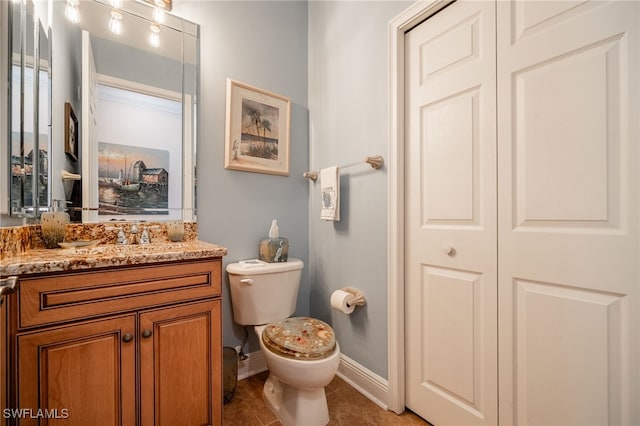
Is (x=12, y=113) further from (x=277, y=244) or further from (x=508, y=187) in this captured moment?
(x=508, y=187)

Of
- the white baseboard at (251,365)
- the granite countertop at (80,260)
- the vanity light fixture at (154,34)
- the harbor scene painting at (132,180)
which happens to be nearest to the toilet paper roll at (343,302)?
the white baseboard at (251,365)

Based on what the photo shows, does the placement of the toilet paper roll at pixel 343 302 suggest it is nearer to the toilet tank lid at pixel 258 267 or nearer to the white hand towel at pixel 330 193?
the toilet tank lid at pixel 258 267

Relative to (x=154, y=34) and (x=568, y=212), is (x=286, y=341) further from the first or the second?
(x=154, y=34)

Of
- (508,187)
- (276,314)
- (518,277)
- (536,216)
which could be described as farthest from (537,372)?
(276,314)

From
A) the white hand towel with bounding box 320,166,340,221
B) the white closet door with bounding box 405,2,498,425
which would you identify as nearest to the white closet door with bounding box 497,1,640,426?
the white closet door with bounding box 405,2,498,425

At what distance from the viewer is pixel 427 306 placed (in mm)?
1385

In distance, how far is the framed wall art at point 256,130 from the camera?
171cm

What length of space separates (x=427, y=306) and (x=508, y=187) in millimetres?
655

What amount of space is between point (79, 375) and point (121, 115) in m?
1.16

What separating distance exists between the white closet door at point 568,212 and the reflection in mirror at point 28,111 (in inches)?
70.0

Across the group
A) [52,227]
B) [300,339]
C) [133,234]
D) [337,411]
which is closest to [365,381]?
[337,411]

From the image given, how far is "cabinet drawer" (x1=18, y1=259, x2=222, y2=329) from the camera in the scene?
84 cm

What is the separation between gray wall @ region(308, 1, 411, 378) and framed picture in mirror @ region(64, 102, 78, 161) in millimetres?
1276

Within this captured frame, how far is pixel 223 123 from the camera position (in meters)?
1.70
